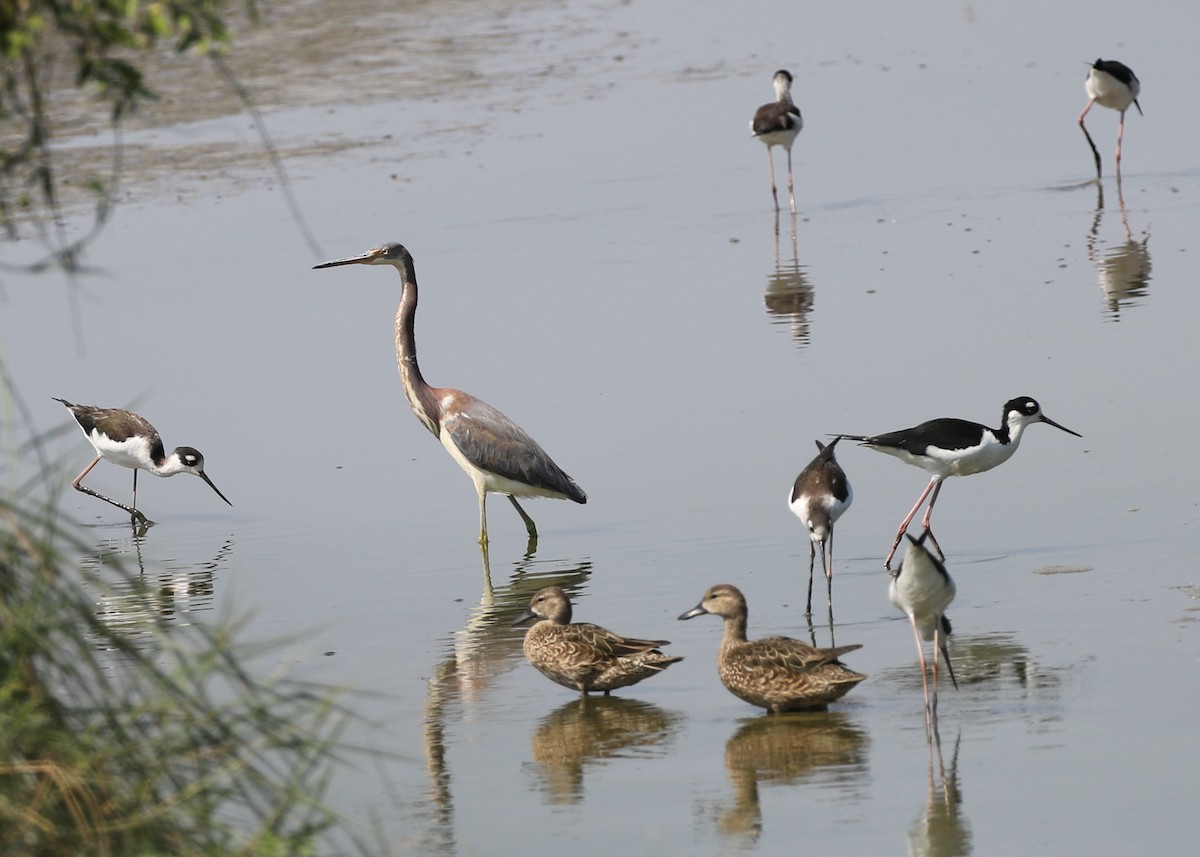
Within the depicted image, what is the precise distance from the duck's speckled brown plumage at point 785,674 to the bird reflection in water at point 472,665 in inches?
51.5

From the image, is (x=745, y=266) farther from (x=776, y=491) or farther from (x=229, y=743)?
(x=229, y=743)

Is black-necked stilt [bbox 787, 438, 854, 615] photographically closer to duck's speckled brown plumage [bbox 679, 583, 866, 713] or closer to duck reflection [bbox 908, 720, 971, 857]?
duck's speckled brown plumage [bbox 679, 583, 866, 713]

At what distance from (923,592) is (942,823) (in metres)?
1.29

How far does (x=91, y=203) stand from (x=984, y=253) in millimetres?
11105

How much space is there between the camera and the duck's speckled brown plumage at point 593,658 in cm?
879

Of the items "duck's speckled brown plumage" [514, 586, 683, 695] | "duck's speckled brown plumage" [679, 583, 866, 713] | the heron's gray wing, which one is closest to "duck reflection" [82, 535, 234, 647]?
the heron's gray wing

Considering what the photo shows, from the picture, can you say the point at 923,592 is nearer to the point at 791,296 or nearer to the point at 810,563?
the point at 810,563

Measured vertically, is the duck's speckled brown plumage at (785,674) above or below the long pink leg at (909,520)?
Answer: above

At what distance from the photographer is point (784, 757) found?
7965mm

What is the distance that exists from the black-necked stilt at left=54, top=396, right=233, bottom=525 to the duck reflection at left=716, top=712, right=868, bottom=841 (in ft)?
19.9

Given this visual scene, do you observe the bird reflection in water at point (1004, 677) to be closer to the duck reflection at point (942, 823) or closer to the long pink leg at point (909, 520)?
the duck reflection at point (942, 823)

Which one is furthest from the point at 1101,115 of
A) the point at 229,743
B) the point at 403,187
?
the point at 229,743

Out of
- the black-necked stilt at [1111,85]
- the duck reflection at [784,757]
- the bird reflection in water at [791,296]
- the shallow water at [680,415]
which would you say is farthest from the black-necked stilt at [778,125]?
the duck reflection at [784,757]

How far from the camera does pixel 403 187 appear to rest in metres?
23.9
